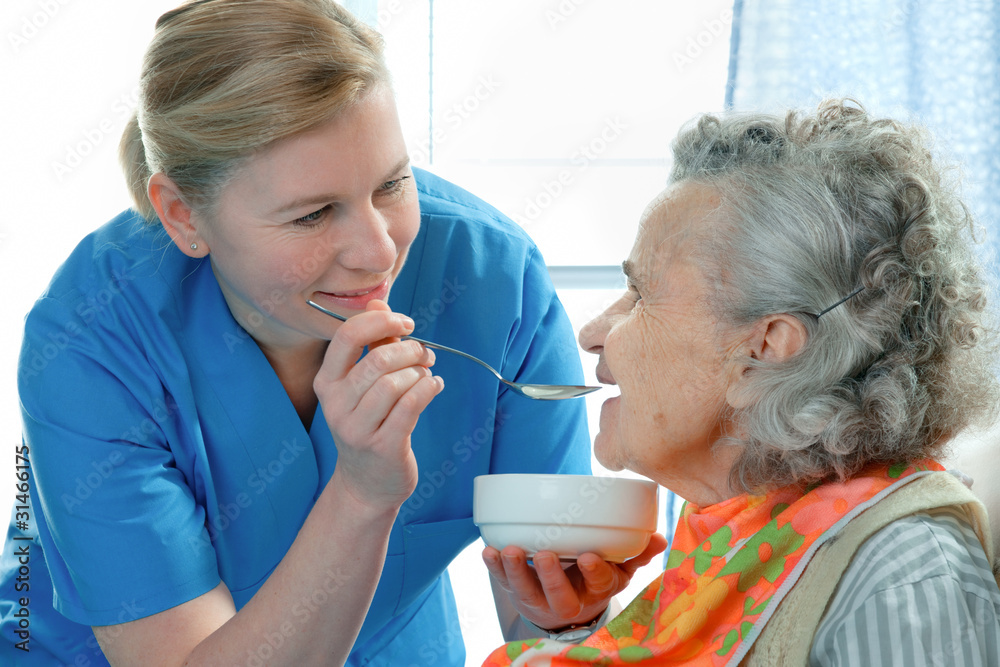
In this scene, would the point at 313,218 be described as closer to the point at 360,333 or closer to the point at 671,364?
the point at 360,333

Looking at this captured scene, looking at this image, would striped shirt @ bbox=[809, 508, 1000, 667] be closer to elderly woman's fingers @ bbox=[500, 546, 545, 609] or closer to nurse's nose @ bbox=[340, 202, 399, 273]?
elderly woman's fingers @ bbox=[500, 546, 545, 609]

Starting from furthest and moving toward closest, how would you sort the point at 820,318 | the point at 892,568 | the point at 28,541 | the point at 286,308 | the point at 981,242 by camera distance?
the point at 28,541 < the point at 286,308 < the point at 981,242 < the point at 820,318 < the point at 892,568

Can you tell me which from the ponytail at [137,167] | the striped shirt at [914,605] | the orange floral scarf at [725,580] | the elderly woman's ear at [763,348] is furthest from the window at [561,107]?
the striped shirt at [914,605]

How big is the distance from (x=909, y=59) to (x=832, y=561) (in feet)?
6.39

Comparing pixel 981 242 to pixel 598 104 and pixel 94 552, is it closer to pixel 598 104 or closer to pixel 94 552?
pixel 94 552

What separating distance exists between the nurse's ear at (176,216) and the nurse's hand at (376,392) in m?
0.31

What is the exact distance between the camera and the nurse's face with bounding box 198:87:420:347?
3.29 feet

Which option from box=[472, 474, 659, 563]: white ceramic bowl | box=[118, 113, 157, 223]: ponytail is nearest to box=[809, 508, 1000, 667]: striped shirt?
box=[472, 474, 659, 563]: white ceramic bowl

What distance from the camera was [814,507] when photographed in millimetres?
901

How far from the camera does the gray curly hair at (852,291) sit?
87 cm

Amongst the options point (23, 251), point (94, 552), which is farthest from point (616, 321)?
point (23, 251)

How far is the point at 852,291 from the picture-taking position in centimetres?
87

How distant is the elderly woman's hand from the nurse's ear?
568 mm

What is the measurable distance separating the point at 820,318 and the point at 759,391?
0.10 meters
